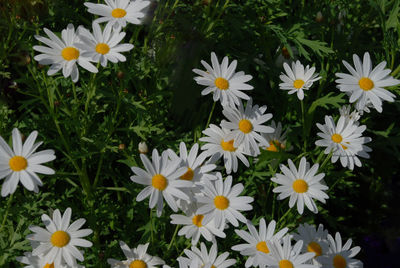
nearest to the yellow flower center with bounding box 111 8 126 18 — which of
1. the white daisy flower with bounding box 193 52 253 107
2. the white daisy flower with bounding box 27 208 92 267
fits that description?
the white daisy flower with bounding box 193 52 253 107

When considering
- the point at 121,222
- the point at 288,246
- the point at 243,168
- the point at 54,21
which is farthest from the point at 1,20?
the point at 288,246

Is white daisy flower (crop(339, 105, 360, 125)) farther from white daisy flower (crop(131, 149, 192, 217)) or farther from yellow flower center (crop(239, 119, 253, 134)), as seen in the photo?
white daisy flower (crop(131, 149, 192, 217))

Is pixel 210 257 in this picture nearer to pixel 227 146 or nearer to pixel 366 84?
pixel 227 146

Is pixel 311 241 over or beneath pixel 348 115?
beneath

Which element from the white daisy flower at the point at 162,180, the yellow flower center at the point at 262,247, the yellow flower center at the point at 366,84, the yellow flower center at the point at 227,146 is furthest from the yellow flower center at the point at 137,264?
the yellow flower center at the point at 366,84

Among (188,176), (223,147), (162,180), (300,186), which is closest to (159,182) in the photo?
(162,180)

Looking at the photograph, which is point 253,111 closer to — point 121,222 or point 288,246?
point 288,246

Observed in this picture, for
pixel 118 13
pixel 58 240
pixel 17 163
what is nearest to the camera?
pixel 17 163
